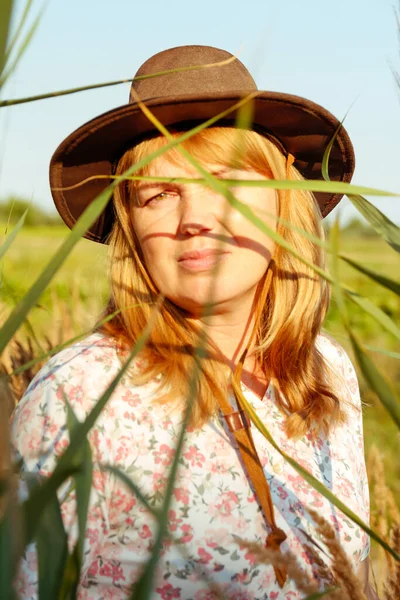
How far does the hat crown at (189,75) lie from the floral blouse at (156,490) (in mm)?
505

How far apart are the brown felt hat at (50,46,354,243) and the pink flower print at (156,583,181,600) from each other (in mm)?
742

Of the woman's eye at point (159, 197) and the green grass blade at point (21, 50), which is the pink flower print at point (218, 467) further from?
the green grass blade at point (21, 50)

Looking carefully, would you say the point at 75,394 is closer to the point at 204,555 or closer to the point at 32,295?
the point at 204,555

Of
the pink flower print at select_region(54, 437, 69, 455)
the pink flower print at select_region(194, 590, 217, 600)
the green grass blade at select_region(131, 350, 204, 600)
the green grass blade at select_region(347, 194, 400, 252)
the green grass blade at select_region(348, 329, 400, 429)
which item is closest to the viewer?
the green grass blade at select_region(131, 350, 204, 600)

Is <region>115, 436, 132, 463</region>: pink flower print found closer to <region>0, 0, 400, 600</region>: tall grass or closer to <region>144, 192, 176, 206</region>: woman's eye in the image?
<region>144, 192, 176, 206</region>: woman's eye

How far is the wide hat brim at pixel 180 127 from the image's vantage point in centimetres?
138

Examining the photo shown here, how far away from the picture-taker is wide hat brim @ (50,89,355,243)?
4.54ft

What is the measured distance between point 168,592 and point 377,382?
95 centimetres

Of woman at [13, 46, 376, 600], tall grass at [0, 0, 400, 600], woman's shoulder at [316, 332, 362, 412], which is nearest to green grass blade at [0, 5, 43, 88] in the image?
tall grass at [0, 0, 400, 600]

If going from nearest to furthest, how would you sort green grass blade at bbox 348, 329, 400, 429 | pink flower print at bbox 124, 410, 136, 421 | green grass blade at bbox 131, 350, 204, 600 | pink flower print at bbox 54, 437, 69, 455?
green grass blade at bbox 131, 350, 204, 600 → green grass blade at bbox 348, 329, 400, 429 → pink flower print at bbox 54, 437, 69, 455 → pink flower print at bbox 124, 410, 136, 421

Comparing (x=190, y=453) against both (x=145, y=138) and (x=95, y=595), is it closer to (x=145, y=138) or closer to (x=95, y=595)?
(x=95, y=595)

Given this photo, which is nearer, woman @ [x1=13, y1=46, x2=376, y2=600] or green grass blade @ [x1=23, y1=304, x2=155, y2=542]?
green grass blade @ [x1=23, y1=304, x2=155, y2=542]

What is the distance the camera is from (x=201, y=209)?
4.49ft

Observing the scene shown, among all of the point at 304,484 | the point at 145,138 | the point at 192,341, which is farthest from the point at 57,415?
the point at 145,138
